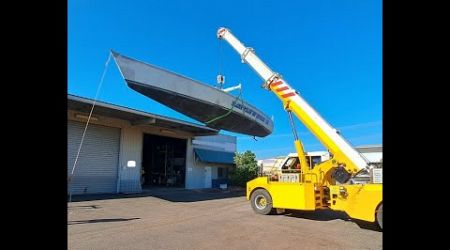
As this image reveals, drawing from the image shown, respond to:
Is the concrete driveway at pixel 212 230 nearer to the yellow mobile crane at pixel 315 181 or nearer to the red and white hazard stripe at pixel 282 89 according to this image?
the yellow mobile crane at pixel 315 181

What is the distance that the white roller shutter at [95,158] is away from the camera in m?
17.8

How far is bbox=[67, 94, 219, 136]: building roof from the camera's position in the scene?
52.7 feet

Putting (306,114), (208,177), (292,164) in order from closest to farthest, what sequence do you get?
(306,114) → (292,164) → (208,177)

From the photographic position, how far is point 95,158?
740 inches

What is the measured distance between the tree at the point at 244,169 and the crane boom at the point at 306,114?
16.6 meters

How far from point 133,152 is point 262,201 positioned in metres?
11.3

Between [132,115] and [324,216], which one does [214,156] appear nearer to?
[132,115]

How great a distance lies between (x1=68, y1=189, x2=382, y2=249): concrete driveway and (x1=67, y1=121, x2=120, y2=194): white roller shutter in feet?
19.1

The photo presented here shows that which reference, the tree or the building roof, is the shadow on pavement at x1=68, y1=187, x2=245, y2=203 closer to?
the building roof

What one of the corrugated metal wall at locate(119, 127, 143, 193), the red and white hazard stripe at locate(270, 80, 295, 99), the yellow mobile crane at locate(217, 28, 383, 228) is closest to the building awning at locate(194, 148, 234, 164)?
the corrugated metal wall at locate(119, 127, 143, 193)

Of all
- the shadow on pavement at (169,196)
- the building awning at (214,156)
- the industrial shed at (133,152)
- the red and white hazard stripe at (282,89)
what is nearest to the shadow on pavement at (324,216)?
the red and white hazard stripe at (282,89)

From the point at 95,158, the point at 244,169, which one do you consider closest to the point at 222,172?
the point at 244,169
